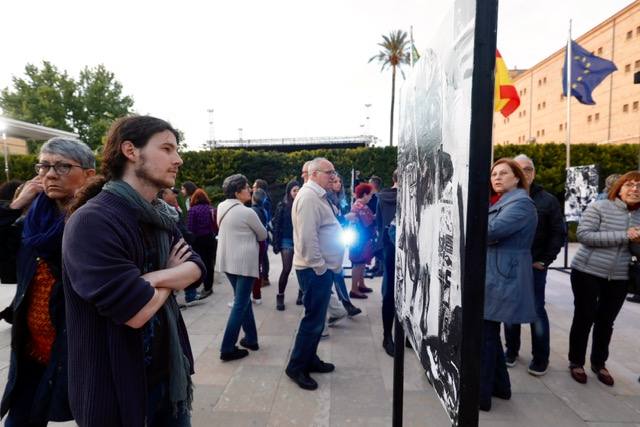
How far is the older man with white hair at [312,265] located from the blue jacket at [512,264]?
4.32 ft

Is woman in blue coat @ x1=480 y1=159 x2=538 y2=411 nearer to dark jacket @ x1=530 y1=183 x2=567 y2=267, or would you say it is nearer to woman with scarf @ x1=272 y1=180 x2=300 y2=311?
dark jacket @ x1=530 y1=183 x2=567 y2=267

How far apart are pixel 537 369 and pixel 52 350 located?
3.89 meters

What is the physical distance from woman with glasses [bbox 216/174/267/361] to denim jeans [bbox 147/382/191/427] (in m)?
2.08

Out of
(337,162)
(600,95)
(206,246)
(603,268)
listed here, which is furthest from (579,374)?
(600,95)

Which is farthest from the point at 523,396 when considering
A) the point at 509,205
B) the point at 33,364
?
the point at 33,364

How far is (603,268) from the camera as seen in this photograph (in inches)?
129

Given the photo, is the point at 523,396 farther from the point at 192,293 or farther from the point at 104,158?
the point at 192,293

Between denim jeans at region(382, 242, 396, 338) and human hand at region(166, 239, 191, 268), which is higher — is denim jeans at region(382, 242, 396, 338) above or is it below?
below

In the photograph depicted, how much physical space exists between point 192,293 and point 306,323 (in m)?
3.29

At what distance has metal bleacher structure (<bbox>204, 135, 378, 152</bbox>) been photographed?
116 feet

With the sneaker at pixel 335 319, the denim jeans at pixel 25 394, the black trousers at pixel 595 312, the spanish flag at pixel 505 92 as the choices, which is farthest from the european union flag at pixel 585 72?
the denim jeans at pixel 25 394

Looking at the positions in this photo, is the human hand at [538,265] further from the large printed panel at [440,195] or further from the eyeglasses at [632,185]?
the large printed panel at [440,195]

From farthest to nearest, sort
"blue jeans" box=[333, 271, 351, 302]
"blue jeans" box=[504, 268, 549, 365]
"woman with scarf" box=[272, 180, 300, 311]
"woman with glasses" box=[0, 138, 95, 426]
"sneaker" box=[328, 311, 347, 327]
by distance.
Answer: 1. "woman with scarf" box=[272, 180, 300, 311]
2. "blue jeans" box=[333, 271, 351, 302]
3. "sneaker" box=[328, 311, 347, 327]
4. "blue jeans" box=[504, 268, 549, 365]
5. "woman with glasses" box=[0, 138, 95, 426]

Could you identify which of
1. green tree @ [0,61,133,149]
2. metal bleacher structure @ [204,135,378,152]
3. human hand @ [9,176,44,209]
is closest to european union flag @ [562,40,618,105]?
human hand @ [9,176,44,209]
